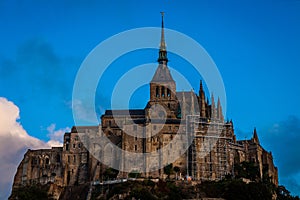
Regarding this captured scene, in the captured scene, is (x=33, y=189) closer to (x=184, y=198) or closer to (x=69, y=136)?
(x=69, y=136)

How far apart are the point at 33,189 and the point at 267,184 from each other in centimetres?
4624

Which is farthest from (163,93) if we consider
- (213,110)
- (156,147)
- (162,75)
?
(156,147)

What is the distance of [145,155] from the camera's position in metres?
111

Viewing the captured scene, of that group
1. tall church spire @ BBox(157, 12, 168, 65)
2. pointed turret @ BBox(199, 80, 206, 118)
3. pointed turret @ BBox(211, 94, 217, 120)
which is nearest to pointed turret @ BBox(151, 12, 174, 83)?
tall church spire @ BBox(157, 12, 168, 65)

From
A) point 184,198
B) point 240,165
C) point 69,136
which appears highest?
point 69,136

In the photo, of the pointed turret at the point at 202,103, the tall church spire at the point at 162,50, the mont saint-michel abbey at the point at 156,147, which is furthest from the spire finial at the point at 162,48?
the pointed turret at the point at 202,103

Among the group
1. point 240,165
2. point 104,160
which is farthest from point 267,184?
point 104,160

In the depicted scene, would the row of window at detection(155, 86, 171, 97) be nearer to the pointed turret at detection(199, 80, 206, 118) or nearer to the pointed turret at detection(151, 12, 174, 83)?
the pointed turret at detection(151, 12, 174, 83)

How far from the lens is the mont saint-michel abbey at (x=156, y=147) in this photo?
11094cm

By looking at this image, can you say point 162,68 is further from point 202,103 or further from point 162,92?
point 202,103

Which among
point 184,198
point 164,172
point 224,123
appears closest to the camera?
point 184,198

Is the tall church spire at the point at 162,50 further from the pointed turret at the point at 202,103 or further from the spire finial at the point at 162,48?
the pointed turret at the point at 202,103

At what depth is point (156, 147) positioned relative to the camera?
368 ft

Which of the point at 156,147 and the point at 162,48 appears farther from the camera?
the point at 162,48
